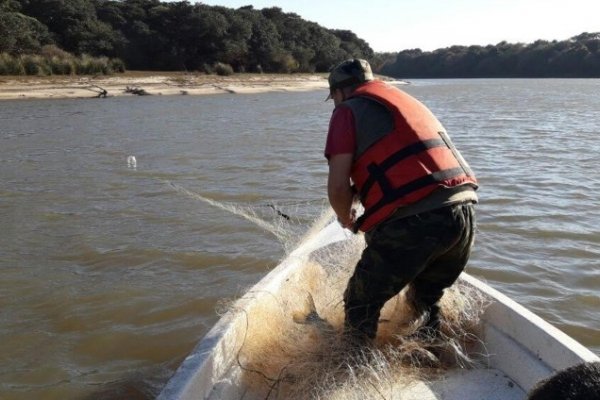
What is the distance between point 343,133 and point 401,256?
2.44 ft

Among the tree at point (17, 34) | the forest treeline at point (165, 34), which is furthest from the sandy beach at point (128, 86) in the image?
the forest treeline at point (165, 34)

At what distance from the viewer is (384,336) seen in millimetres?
3738

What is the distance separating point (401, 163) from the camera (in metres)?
3.04

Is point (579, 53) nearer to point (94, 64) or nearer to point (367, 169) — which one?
point (94, 64)

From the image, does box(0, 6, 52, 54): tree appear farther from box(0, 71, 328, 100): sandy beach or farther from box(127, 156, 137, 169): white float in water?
box(127, 156, 137, 169): white float in water

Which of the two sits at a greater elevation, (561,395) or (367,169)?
(367,169)

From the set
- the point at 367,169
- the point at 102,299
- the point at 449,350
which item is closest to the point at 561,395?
the point at 367,169

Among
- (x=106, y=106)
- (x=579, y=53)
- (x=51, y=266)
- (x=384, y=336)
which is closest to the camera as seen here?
(x=384, y=336)

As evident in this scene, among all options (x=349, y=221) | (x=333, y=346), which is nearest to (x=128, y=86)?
(x=349, y=221)

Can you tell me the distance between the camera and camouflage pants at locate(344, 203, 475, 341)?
3041mm

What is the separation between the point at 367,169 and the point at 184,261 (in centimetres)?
399

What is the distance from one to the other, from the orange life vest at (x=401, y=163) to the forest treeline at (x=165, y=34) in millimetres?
43993

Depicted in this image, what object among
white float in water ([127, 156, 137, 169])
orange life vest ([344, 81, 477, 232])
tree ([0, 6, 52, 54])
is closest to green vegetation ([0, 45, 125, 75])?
tree ([0, 6, 52, 54])

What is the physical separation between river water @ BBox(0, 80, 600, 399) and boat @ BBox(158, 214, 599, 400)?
1053 mm
